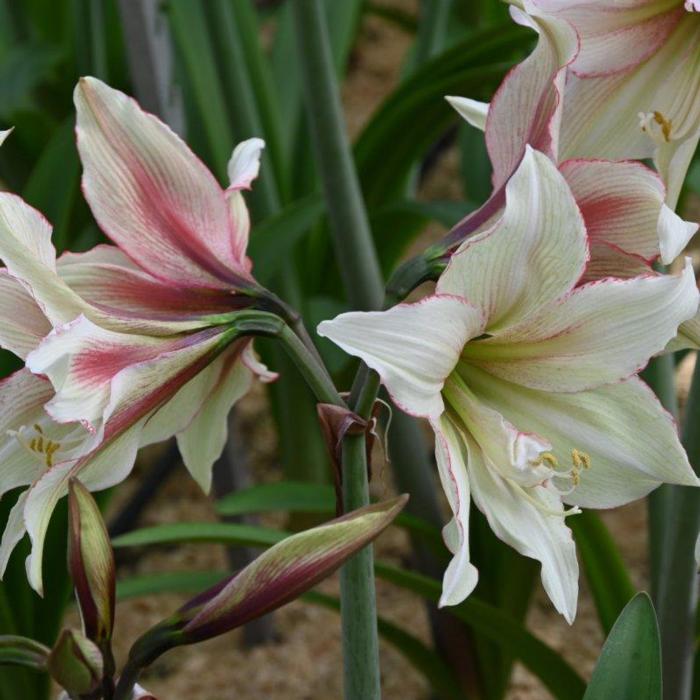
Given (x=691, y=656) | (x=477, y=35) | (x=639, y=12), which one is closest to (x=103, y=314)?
(x=639, y=12)

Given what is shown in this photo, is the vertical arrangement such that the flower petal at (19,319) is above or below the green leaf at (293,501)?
above

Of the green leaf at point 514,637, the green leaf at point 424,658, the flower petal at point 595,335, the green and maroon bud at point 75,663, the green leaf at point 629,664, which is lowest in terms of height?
the green leaf at point 424,658

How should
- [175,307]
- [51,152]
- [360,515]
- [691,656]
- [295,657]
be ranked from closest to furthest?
1. [360,515]
2. [175,307]
3. [691,656]
4. [51,152]
5. [295,657]

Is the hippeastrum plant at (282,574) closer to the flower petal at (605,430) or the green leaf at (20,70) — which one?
the flower petal at (605,430)

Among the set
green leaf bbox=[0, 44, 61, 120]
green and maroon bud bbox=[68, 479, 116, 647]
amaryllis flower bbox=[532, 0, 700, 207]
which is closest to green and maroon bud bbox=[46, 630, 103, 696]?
green and maroon bud bbox=[68, 479, 116, 647]

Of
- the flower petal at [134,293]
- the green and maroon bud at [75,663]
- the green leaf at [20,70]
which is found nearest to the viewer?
the green and maroon bud at [75,663]

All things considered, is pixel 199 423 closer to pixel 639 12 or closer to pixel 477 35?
pixel 639 12

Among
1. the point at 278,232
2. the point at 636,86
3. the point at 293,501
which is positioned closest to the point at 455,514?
the point at 636,86

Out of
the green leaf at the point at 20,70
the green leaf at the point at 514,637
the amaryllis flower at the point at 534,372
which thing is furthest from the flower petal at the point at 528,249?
the green leaf at the point at 20,70
